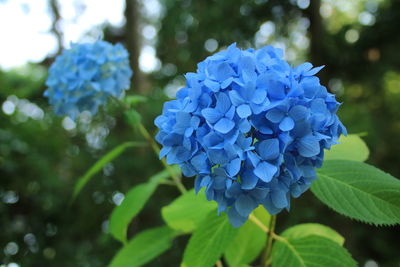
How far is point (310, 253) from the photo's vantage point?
1.09 m

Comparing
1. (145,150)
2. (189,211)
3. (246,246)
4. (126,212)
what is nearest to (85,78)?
(126,212)

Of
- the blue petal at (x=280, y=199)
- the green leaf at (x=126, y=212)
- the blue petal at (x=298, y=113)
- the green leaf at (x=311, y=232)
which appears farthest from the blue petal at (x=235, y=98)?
the green leaf at (x=126, y=212)

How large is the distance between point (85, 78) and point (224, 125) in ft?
3.48

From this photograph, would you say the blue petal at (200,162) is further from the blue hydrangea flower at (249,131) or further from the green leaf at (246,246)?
the green leaf at (246,246)

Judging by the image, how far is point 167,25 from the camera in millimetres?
6676

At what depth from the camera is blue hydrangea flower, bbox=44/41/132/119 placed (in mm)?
1714

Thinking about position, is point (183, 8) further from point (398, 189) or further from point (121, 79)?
point (398, 189)

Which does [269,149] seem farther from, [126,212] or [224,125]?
[126,212]

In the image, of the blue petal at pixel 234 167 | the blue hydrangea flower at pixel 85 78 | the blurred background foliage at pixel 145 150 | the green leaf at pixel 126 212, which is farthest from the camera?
the blurred background foliage at pixel 145 150

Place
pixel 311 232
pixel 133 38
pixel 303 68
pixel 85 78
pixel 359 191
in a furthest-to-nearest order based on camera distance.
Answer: pixel 133 38 < pixel 85 78 < pixel 311 232 < pixel 359 191 < pixel 303 68

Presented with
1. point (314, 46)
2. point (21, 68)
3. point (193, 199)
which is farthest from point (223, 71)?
point (21, 68)

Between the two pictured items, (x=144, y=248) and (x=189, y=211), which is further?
(x=144, y=248)

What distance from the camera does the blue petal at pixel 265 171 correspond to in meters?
0.78

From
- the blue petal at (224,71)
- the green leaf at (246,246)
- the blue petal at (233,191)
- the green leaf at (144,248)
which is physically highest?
the blue petal at (224,71)
